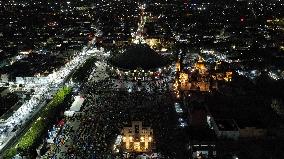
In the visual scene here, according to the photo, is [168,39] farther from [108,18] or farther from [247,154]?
[247,154]

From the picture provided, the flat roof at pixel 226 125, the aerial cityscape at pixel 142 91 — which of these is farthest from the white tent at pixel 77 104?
the flat roof at pixel 226 125

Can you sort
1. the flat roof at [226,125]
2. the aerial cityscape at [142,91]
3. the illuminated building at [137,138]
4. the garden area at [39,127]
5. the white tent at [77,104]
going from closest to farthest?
the garden area at [39,127], the illuminated building at [137,138], the aerial cityscape at [142,91], the flat roof at [226,125], the white tent at [77,104]

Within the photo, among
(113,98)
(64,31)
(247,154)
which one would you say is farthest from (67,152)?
(64,31)

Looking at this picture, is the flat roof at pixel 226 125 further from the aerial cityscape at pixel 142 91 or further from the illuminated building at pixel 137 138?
the illuminated building at pixel 137 138

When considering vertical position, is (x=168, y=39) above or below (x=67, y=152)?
above

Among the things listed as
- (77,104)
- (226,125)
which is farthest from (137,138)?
(77,104)

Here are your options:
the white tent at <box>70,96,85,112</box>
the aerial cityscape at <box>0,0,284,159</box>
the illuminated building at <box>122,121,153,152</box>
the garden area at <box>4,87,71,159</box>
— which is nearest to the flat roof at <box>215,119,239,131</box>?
the aerial cityscape at <box>0,0,284,159</box>
